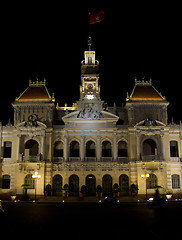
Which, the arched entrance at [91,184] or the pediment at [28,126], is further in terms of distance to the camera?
the pediment at [28,126]

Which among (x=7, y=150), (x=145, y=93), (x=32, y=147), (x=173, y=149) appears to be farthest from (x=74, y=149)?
(x=173, y=149)

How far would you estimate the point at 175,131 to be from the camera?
53.3 meters

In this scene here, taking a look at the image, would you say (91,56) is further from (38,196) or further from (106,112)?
(38,196)

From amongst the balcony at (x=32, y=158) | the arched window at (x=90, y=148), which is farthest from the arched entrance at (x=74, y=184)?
the balcony at (x=32, y=158)

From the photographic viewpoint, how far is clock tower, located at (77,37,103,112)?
53469 mm

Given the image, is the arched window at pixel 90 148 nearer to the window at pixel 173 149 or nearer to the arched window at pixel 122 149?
the arched window at pixel 122 149

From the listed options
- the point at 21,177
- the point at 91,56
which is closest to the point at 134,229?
the point at 21,177

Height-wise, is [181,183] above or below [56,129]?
below

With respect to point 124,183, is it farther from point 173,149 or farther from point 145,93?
point 145,93

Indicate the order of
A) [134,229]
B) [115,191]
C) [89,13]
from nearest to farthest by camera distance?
[134,229], [115,191], [89,13]

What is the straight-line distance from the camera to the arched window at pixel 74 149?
5388 centimetres

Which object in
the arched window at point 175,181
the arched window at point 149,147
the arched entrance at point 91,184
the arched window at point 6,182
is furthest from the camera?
the arched window at point 149,147

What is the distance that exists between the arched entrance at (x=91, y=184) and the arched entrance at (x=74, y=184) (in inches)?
70.2

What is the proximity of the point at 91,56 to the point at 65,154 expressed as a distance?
19.1m
